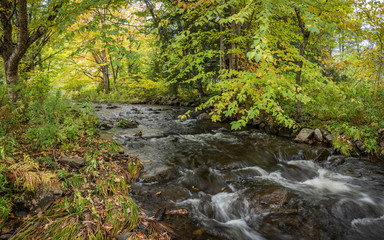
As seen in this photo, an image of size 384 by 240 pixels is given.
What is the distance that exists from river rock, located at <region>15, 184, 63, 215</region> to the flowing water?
1.33 metres

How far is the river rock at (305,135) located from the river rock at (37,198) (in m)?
7.27

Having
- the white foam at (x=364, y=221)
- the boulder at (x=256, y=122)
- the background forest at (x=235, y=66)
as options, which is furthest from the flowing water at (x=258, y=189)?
the boulder at (x=256, y=122)

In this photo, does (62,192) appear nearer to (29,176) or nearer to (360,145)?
(29,176)

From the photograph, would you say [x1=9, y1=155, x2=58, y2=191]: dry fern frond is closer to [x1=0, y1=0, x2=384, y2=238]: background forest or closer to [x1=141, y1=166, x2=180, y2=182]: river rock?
[x1=0, y1=0, x2=384, y2=238]: background forest

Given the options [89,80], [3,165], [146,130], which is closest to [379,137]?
[146,130]

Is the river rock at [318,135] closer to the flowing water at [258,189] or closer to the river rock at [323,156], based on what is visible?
the flowing water at [258,189]

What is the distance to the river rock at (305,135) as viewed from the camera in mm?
7073

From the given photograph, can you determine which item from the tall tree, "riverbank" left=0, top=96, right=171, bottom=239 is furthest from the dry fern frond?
the tall tree

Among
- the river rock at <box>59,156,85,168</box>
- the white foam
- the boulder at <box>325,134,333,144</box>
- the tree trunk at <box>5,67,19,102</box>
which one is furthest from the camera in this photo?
the boulder at <box>325,134,333,144</box>

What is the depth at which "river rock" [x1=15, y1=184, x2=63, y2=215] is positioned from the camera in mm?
2906

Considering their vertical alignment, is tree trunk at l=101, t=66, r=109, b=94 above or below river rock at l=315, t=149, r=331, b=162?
above

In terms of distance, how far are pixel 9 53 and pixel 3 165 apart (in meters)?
4.90

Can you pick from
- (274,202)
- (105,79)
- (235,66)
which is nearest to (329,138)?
(274,202)

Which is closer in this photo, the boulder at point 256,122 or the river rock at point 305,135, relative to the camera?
the river rock at point 305,135
